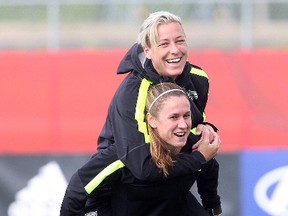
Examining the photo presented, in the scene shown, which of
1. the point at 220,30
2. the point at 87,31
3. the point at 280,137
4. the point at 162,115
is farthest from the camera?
the point at 87,31

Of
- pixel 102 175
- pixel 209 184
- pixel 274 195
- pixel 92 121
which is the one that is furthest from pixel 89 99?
pixel 102 175

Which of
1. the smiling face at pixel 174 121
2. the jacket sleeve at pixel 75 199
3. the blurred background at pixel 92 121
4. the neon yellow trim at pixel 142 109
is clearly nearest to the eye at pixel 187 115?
the smiling face at pixel 174 121

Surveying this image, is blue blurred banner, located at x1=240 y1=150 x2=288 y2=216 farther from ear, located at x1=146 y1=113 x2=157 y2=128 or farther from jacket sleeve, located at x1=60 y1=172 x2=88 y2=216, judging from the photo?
ear, located at x1=146 y1=113 x2=157 y2=128

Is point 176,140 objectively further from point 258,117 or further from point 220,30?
point 220,30

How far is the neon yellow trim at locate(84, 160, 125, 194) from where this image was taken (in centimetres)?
473

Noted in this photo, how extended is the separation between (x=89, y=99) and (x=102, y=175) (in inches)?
104

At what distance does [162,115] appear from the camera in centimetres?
464

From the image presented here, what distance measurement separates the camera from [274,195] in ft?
23.6

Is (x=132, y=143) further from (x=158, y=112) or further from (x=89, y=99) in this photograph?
(x=89, y=99)

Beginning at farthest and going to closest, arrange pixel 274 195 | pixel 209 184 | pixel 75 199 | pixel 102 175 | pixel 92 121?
pixel 92 121 < pixel 274 195 < pixel 209 184 < pixel 75 199 < pixel 102 175

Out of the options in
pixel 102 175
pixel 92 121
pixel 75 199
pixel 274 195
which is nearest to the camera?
pixel 102 175

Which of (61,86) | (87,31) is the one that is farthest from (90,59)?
(87,31)

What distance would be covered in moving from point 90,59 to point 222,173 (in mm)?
1426

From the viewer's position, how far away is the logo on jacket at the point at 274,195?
7.19 metres
